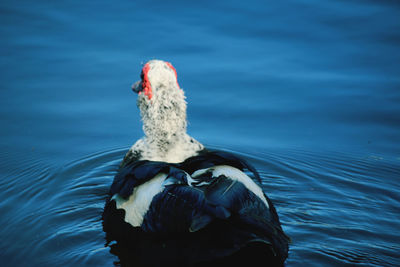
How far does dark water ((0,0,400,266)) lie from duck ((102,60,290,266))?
31cm

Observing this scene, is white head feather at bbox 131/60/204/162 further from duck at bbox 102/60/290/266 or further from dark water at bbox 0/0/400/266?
dark water at bbox 0/0/400/266

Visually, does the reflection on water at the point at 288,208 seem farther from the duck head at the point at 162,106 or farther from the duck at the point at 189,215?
the duck head at the point at 162,106

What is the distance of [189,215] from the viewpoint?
3279 millimetres

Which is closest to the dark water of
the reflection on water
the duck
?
the reflection on water

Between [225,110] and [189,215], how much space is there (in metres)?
3.47

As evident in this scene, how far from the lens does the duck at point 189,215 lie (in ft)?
10.5

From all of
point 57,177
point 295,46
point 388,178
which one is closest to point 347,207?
point 388,178

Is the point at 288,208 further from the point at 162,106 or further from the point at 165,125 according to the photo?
the point at 162,106

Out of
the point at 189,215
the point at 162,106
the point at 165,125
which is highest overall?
the point at 162,106

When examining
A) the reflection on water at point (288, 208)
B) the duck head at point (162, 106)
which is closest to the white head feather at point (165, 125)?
the duck head at point (162, 106)

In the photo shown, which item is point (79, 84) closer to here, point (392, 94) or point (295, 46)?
point (295, 46)

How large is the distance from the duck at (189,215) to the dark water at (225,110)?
0.31 m

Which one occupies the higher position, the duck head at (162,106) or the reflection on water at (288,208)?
the duck head at (162,106)

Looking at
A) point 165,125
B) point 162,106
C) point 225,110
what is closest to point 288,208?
point 165,125
